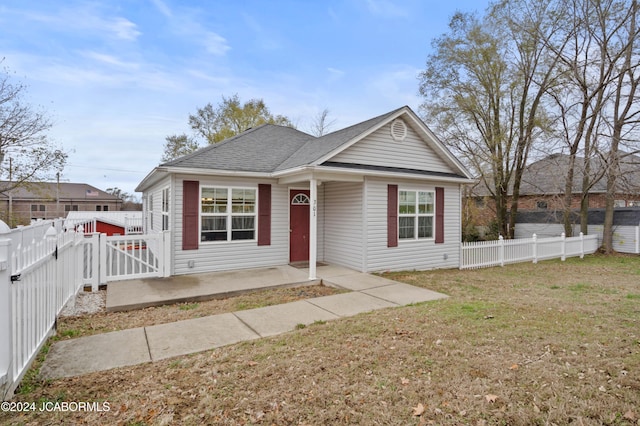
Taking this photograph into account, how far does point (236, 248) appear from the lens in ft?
29.9

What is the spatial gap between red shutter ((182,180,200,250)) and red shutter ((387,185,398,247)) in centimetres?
526

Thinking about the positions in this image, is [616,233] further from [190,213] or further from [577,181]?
[190,213]

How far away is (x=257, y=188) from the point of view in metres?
9.35

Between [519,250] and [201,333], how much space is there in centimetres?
1225

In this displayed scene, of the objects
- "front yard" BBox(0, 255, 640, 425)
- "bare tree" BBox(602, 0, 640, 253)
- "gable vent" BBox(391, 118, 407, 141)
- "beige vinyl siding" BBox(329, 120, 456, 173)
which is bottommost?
"front yard" BBox(0, 255, 640, 425)

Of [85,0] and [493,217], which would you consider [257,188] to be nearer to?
[85,0]

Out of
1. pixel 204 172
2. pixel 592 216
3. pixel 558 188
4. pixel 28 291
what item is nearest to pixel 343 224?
pixel 204 172

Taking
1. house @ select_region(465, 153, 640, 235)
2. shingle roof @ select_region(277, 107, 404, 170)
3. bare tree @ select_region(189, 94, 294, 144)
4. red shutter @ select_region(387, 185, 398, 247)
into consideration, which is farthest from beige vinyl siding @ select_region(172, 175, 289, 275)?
bare tree @ select_region(189, 94, 294, 144)

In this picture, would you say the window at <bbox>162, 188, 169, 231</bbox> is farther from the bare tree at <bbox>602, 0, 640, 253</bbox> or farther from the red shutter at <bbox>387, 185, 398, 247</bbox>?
the bare tree at <bbox>602, 0, 640, 253</bbox>

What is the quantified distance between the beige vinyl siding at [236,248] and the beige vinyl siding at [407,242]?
254 centimetres

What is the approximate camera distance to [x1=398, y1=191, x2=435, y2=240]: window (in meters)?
9.92

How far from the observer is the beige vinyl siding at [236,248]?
8.34 m

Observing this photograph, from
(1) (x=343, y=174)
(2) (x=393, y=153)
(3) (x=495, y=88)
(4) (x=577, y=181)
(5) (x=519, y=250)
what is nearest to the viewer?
(1) (x=343, y=174)

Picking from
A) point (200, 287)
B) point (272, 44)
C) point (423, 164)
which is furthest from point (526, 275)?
point (272, 44)
